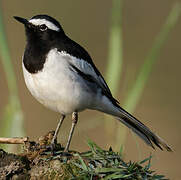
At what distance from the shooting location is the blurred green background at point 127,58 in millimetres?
8977

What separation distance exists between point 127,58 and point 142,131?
5750mm

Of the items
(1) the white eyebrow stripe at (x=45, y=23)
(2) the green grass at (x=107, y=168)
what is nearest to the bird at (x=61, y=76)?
(1) the white eyebrow stripe at (x=45, y=23)

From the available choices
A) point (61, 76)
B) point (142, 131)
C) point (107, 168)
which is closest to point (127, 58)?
point (142, 131)

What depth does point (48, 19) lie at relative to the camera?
17.4 feet

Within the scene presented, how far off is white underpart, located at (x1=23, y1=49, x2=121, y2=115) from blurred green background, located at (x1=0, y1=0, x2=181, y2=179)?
3.29 metres

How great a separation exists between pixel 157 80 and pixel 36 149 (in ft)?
23.7

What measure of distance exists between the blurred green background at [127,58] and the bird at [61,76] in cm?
308

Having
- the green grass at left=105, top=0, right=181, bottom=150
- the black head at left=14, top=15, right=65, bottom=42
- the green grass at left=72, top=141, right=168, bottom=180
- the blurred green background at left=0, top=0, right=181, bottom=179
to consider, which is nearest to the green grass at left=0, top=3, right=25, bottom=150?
the black head at left=14, top=15, right=65, bottom=42

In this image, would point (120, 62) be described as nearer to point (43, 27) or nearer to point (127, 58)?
point (43, 27)

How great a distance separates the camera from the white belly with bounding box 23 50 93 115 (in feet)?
16.0

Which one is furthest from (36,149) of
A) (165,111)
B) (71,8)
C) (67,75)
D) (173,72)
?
(71,8)

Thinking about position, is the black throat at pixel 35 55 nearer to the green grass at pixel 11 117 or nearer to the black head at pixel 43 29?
the black head at pixel 43 29

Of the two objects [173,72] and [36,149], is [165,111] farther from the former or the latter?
[36,149]

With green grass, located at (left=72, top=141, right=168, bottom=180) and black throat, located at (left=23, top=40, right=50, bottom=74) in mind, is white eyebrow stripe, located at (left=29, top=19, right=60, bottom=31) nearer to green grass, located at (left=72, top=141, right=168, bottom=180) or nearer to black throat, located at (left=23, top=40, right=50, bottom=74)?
black throat, located at (left=23, top=40, right=50, bottom=74)
